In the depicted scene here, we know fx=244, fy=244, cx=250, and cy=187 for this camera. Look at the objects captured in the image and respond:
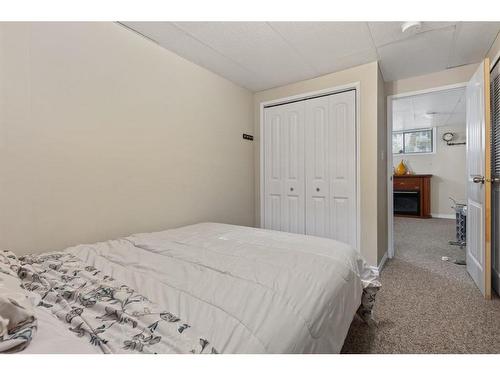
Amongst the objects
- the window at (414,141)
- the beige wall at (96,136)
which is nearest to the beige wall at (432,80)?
the beige wall at (96,136)

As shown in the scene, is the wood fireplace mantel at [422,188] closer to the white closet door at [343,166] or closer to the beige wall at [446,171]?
the beige wall at [446,171]

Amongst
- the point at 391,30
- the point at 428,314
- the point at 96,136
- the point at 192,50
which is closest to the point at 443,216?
the point at 428,314

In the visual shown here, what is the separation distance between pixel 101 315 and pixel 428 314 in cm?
208

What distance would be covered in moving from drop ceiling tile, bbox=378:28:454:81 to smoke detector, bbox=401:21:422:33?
0.20 m

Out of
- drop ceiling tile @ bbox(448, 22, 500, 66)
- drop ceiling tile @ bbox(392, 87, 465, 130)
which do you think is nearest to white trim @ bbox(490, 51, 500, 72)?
drop ceiling tile @ bbox(448, 22, 500, 66)

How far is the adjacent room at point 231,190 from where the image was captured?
833mm

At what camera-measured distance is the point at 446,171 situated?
19.4 ft

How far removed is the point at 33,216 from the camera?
1.51 m

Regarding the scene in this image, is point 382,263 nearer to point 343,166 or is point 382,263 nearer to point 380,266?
point 380,266

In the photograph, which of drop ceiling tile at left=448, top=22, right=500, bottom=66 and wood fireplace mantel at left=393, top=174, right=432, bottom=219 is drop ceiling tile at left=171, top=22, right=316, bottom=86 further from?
wood fireplace mantel at left=393, top=174, right=432, bottom=219

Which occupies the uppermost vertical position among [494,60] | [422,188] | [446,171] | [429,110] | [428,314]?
[429,110]

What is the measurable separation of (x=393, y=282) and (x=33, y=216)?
2942 millimetres

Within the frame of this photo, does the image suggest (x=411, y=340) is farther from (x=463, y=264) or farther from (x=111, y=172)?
(x=111, y=172)

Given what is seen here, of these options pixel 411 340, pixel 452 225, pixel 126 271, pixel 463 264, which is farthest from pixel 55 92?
pixel 452 225
